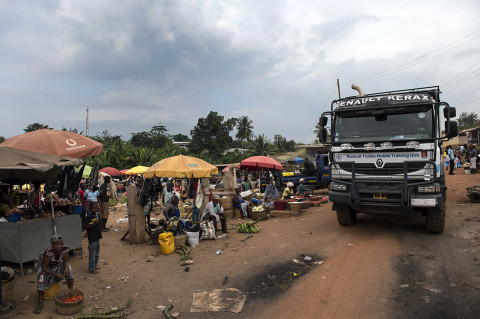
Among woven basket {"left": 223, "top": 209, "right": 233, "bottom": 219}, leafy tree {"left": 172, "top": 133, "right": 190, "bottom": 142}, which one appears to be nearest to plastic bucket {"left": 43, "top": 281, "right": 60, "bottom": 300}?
woven basket {"left": 223, "top": 209, "right": 233, "bottom": 219}

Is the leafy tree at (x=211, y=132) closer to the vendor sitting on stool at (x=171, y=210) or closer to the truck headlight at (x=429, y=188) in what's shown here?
the vendor sitting on stool at (x=171, y=210)

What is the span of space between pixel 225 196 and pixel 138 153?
22864mm

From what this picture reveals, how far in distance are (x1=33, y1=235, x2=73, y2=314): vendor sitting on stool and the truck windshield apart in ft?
→ 21.3

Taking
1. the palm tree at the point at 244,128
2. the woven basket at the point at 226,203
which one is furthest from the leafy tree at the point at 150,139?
the woven basket at the point at 226,203

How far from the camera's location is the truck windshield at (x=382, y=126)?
7.02m

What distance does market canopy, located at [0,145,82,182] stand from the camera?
5098 mm

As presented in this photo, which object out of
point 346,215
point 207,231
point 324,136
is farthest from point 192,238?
point 324,136

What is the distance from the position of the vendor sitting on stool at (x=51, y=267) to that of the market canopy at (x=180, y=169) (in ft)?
13.4

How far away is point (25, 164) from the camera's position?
5.20 m

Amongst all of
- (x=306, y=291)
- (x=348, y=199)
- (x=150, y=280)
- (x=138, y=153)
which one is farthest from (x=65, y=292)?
(x=138, y=153)

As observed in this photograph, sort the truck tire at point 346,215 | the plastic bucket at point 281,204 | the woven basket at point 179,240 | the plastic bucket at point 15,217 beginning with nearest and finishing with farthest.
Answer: the plastic bucket at point 15,217 < the woven basket at point 179,240 < the truck tire at point 346,215 < the plastic bucket at point 281,204

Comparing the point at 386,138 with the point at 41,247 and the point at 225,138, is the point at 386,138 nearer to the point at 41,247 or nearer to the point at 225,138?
the point at 41,247

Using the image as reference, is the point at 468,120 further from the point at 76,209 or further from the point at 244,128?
the point at 76,209

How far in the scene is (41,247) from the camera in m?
6.41
